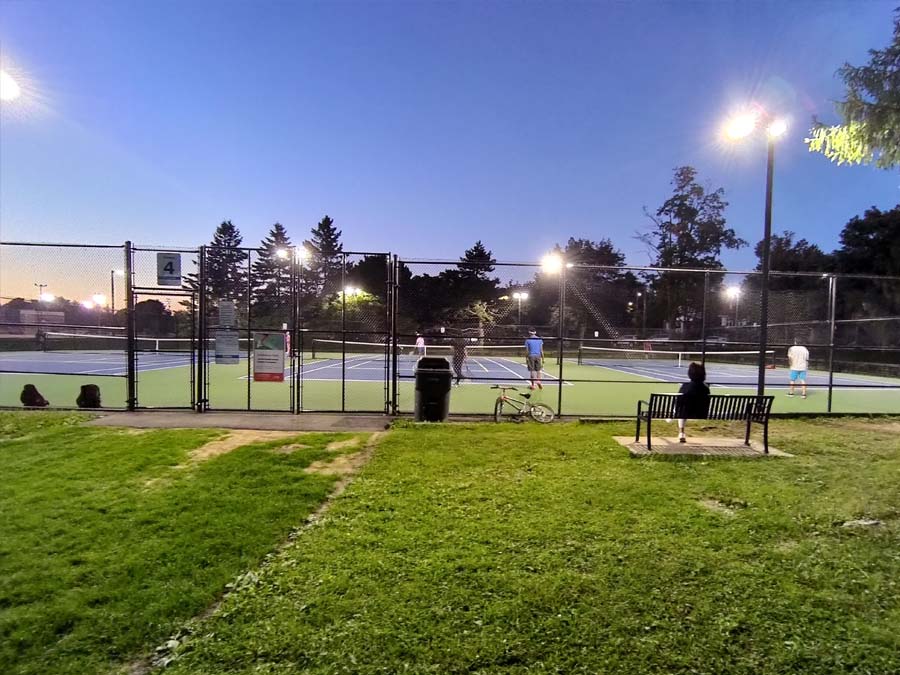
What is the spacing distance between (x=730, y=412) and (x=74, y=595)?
8170 mm

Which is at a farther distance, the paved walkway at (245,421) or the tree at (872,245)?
the tree at (872,245)

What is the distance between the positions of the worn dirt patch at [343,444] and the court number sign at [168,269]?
5368mm

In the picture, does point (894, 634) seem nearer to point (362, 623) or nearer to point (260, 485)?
point (362, 623)

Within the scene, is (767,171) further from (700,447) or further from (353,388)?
(353,388)

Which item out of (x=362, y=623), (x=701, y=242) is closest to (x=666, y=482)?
(x=362, y=623)

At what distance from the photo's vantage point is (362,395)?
13.0 m

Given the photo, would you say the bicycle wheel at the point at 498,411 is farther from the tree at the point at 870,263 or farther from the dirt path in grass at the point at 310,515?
the tree at the point at 870,263

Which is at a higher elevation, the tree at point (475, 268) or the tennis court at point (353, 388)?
the tree at point (475, 268)

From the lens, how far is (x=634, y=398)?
13.7 meters

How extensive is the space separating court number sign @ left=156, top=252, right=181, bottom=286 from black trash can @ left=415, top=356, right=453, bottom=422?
219 inches

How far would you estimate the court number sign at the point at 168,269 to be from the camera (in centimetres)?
911

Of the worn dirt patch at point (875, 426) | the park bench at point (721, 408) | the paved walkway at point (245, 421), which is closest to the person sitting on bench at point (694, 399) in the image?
the park bench at point (721, 408)

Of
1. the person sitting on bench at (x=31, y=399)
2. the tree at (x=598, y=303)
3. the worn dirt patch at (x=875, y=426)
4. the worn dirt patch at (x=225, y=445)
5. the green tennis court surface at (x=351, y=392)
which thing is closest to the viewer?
the worn dirt patch at (x=225, y=445)

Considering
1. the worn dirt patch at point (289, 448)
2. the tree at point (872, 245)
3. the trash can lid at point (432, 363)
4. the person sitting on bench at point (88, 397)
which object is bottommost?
the worn dirt patch at point (289, 448)
